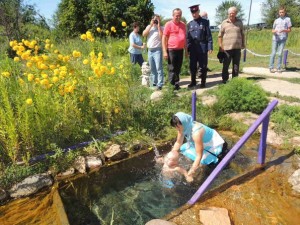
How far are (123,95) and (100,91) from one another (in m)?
0.40

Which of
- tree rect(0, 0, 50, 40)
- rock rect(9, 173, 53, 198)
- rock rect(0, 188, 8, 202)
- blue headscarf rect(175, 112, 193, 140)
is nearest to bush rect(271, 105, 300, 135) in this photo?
blue headscarf rect(175, 112, 193, 140)

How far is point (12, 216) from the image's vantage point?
3293 millimetres

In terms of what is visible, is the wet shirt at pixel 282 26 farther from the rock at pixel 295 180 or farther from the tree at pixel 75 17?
the tree at pixel 75 17

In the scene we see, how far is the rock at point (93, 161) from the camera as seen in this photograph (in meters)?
4.22

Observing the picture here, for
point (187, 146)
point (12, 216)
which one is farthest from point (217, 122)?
point (12, 216)

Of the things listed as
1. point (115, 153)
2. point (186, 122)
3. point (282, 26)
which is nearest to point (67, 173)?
point (115, 153)

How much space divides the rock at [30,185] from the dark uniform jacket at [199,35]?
4538 millimetres

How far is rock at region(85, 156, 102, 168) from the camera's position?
422 centimetres

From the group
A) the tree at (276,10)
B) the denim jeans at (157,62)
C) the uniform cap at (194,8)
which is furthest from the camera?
the tree at (276,10)

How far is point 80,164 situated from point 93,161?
0.20m

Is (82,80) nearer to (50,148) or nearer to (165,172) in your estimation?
(50,148)

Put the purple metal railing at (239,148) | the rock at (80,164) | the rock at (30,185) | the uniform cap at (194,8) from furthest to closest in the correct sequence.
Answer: the uniform cap at (194,8) → the rock at (80,164) → the rock at (30,185) → the purple metal railing at (239,148)

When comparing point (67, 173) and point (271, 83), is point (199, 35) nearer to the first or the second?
point (271, 83)

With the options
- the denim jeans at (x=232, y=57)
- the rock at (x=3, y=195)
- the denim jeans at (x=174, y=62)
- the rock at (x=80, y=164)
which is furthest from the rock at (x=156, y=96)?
the rock at (x=3, y=195)
